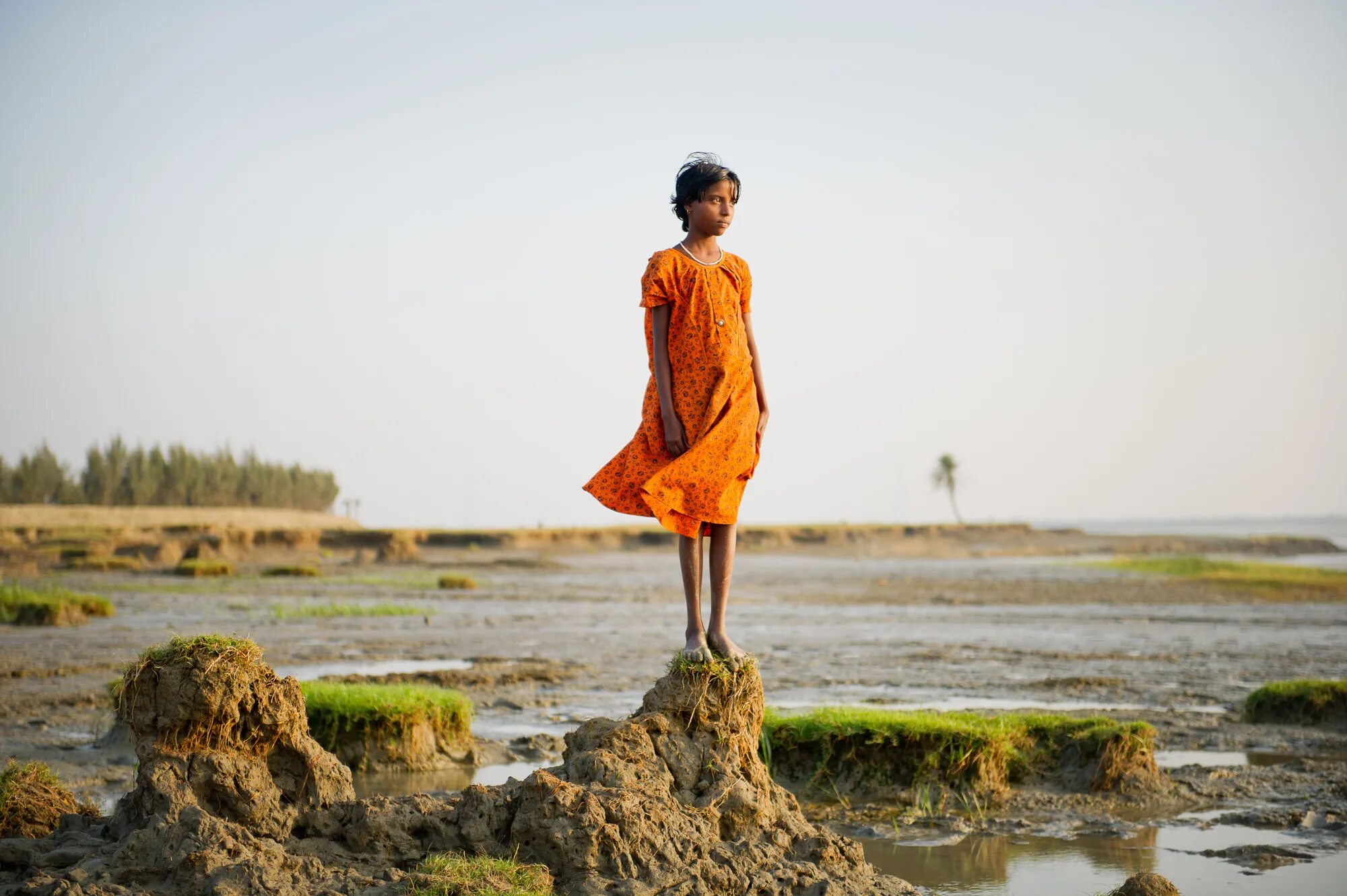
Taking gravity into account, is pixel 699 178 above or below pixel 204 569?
above

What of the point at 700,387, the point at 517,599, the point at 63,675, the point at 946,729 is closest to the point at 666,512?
the point at 700,387

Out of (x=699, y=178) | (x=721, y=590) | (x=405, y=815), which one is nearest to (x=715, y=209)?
(x=699, y=178)

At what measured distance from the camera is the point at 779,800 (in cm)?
527

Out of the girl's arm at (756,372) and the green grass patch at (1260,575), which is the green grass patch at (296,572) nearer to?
the green grass patch at (1260,575)

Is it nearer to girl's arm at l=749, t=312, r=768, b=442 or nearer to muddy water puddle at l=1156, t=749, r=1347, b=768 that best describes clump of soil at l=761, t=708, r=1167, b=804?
muddy water puddle at l=1156, t=749, r=1347, b=768

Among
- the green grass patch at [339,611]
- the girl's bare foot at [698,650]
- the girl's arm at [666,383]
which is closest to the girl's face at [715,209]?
the girl's arm at [666,383]

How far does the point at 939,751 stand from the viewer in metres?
8.19

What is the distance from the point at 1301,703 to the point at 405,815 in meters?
9.83

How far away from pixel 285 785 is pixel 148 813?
2.06ft

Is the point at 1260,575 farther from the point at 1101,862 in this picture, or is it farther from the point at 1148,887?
the point at 1148,887

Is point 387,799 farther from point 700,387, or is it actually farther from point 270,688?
point 700,387

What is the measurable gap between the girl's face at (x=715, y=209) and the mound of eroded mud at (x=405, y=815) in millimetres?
2137

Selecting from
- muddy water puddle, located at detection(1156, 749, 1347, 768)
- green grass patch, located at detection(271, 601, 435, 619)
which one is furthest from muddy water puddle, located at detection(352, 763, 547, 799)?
green grass patch, located at detection(271, 601, 435, 619)

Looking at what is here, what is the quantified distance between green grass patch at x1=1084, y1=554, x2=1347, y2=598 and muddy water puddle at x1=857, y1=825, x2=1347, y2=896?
2512 cm
